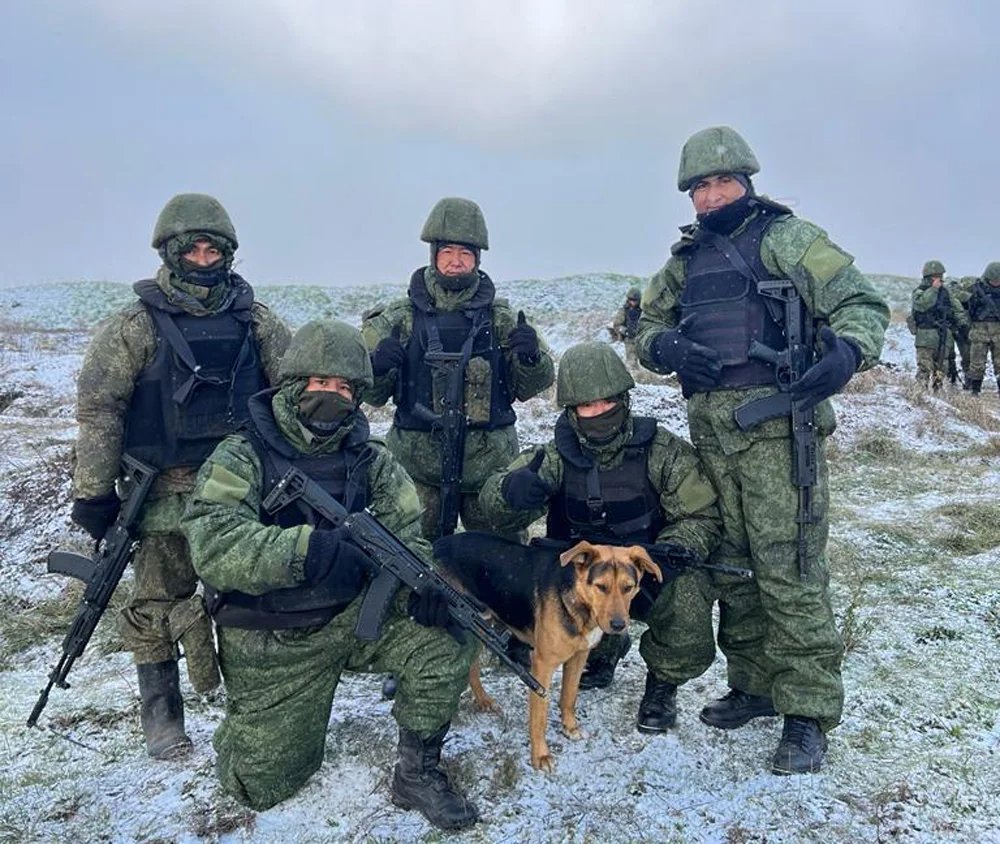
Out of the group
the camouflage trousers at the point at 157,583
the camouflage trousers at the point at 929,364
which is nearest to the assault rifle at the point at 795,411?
the camouflage trousers at the point at 157,583

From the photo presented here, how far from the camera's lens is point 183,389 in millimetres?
3902

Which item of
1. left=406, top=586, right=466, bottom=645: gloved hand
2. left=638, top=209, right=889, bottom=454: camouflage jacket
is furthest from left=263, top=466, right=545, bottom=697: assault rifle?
left=638, top=209, right=889, bottom=454: camouflage jacket

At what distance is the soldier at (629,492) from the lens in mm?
4094

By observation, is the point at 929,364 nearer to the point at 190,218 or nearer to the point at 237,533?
the point at 190,218

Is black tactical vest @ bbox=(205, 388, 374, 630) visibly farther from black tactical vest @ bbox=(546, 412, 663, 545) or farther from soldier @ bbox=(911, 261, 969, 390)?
soldier @ bbox=(911, 261, 969, 390)

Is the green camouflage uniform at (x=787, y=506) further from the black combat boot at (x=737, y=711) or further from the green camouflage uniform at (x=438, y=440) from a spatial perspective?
the green camouflage uniform at (x=438, y=440)

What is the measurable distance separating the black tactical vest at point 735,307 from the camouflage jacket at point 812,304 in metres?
0.06

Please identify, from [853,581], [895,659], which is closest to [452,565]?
[895,659]

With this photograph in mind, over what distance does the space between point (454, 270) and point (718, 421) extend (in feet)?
6.78

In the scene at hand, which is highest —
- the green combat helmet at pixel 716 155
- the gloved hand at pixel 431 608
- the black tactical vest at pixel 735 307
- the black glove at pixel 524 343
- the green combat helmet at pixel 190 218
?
the green combat helmet at pixel 716 155

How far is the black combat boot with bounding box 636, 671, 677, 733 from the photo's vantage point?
13.6ft

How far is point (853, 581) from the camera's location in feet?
20.4

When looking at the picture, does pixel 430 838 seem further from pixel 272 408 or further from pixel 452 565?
pixel 272 408

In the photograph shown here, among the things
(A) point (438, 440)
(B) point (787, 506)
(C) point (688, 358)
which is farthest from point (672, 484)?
(A) point (438, 440)
